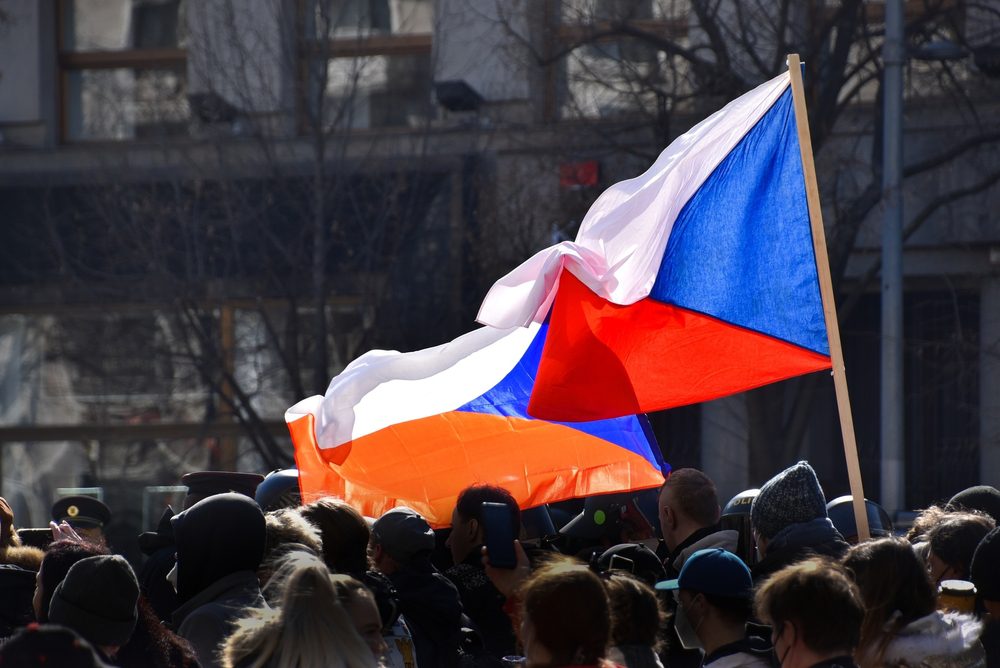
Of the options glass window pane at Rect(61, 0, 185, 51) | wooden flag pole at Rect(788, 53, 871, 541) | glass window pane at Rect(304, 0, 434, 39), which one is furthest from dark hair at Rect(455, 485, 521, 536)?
glass window pane at Rect(61, 0, 185, 51)

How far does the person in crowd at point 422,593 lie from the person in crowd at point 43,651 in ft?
7.39

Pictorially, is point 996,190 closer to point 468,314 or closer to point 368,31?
point 468,314

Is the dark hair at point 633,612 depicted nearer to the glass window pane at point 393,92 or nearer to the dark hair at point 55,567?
the dark hair at point 55,567

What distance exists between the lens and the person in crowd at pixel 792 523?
4.52 metres

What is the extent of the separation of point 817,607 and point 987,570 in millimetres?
1014

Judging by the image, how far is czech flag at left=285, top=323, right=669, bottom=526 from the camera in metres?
6.61

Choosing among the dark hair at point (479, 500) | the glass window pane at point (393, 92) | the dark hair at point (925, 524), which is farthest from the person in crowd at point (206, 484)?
the glass window pane at point (393, 92)

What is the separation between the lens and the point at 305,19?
13086 mm

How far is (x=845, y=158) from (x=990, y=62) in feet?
4.65

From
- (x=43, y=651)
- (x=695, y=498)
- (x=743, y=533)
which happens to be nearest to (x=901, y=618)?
(x=743, y=533)

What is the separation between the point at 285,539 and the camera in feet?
13.9

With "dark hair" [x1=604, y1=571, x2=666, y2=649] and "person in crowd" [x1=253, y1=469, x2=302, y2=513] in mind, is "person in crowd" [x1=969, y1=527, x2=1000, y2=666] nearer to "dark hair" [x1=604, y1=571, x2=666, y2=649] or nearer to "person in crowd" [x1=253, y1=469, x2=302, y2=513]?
"dark hair" [x1=604, y1=571, x2=666, y2=649]

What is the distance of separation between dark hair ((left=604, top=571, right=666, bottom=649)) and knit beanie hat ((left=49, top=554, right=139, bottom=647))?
4.32ft

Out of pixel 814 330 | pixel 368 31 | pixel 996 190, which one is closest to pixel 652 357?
pixel 814 330
